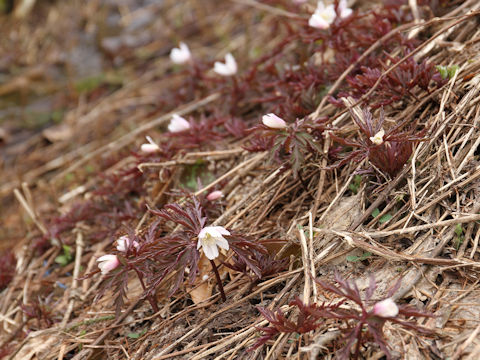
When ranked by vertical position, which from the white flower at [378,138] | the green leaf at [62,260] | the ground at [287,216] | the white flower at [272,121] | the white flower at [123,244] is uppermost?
the white flower at [272,121]

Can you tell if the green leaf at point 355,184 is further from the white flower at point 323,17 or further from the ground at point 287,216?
the white flower at point 323,17

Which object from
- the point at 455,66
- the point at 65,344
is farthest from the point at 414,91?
the point at 65,344

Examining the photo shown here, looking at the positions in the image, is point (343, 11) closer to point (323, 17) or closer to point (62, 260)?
point (323, 17)

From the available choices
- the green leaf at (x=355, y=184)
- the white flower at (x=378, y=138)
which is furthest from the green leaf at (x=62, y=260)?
the white flower at (x=378, y=138)

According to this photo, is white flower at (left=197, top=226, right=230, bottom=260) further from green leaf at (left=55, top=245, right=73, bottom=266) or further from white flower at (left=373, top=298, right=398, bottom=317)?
green leaf at (left=55, top=245, right=73, bottom=266)

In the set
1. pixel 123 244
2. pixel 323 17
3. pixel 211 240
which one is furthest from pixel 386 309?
pixel 323 17
